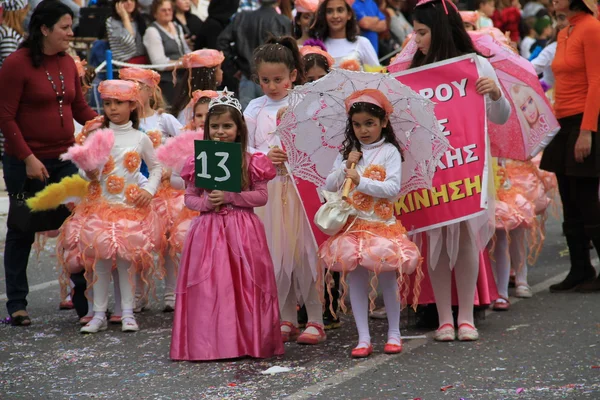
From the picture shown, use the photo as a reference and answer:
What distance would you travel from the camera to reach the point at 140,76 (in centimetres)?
809

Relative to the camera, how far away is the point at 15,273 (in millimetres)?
7480

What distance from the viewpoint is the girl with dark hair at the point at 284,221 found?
6.71 meters

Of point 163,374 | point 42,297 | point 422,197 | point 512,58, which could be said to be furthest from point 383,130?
point 42,297

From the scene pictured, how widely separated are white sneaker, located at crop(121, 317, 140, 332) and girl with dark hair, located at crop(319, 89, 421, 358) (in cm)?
152

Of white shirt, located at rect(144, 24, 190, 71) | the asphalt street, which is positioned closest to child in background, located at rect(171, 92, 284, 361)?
the asphalt street

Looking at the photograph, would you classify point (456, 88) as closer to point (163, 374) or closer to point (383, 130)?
point (383, 130)

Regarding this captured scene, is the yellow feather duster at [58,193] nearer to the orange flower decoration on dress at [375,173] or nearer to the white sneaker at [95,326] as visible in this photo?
the white sneaker at [95,326]

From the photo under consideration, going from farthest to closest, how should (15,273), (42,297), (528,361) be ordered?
(42,297)
(15,273)
(528,361)

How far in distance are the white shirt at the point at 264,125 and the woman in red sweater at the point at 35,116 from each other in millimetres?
1422

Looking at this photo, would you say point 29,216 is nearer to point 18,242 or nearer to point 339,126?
point 18,242

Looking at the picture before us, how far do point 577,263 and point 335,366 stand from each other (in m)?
2.93

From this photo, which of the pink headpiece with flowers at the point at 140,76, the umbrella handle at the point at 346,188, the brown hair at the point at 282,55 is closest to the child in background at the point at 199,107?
the pink headpiece with flowers at the point at 140,76

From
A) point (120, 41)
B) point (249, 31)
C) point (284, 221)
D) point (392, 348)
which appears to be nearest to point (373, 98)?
point (284, 221)

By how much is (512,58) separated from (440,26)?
751 millimetres
